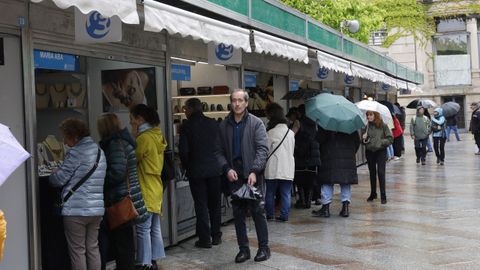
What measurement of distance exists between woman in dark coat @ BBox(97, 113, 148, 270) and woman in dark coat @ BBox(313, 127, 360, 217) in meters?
3.88

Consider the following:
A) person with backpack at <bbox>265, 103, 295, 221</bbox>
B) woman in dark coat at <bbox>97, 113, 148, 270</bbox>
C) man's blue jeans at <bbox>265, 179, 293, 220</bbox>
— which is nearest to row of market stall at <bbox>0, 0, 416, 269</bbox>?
woman in dark coat at <bbox>97, 113, 148, 270</bbox>

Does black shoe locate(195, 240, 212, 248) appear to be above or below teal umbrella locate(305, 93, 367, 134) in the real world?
below

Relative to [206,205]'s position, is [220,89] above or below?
above

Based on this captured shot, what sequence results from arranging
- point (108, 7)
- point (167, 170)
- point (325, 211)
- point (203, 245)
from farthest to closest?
point (325, 211) → point (203, 245) → point (167, 170) → point (108, 7)

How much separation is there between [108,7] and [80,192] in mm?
1609

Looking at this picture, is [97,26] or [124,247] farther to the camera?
[124,247]

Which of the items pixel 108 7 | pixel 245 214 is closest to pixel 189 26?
pixel 108 7

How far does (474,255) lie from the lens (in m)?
6.50

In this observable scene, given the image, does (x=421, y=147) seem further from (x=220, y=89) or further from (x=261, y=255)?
(x=261, y=255)

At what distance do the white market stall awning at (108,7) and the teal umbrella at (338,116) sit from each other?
4.63m

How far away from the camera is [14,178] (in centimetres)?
490

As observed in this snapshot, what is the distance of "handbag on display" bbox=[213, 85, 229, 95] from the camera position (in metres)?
9.05

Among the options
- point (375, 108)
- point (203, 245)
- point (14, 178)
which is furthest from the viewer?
point (375, 108)

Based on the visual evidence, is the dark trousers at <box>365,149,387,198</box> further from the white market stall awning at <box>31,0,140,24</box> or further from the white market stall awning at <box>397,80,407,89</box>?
the white market stall awning at <box>397,80,407,89</box>
